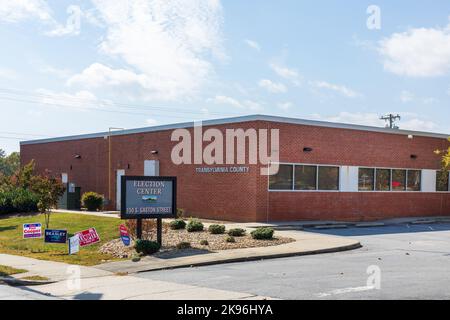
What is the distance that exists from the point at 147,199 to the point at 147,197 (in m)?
0.06

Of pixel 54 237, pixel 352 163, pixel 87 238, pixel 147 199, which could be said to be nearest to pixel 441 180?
pixel 352 163

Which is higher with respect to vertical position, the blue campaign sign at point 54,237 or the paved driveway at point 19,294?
the blue campaign sign at point 54,237

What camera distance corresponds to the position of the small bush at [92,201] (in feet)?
110

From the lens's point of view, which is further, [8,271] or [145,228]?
[145,228]

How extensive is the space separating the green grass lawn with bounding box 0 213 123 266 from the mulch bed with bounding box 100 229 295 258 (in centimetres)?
46

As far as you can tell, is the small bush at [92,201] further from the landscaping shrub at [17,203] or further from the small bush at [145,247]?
the small bush at [145,247]

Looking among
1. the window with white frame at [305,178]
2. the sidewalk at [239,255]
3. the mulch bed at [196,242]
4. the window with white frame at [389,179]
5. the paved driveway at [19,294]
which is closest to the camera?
the paved driveway at [19,294]

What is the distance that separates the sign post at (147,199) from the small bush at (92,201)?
1738cm

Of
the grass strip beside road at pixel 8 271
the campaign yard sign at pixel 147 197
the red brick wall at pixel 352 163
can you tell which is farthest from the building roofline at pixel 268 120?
the grass strip beside road at pixel 8 271

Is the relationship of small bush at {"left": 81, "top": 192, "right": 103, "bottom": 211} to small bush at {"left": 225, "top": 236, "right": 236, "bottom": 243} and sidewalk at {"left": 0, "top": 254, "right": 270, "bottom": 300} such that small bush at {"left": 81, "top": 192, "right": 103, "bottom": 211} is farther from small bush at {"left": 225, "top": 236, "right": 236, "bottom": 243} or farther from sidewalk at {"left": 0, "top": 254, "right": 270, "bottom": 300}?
sidewalk at {"left": 0, "top": 254, "right": 270, "bottom": 300}

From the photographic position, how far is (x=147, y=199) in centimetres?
1691

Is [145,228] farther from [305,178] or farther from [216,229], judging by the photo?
[305,178]

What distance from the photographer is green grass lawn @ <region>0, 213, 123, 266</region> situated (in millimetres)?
16156

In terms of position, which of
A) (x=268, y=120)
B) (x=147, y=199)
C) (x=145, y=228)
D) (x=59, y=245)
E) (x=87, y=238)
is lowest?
(x=59, y=245)
